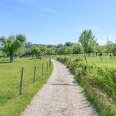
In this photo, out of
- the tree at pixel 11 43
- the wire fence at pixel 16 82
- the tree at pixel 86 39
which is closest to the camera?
the wire fence at pixel 16 82

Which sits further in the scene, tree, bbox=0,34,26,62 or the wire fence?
tree, bbox=0,34,26,62

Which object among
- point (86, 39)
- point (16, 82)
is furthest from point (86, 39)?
point (16, 82)

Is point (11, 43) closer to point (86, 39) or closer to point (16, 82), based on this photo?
point (86, 39)

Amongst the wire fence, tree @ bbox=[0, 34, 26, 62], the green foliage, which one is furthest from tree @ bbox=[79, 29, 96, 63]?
tree @ bbox=[0, 34, 26, 62]

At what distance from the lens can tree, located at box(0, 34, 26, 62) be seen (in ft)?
238

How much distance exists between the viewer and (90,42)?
40.7 meters

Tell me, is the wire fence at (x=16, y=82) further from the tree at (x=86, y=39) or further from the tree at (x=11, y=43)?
the tree at (x=11, y=43)

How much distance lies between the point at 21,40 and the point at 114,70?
70.1 meters

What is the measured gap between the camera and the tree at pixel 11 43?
2852 inches

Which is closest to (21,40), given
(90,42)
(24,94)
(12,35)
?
(12,35)

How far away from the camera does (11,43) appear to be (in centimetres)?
7281

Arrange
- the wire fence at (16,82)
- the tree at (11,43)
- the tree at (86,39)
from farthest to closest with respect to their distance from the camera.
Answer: the tree at (11,43), the tree at (86,39), the wire fence at (16,82)

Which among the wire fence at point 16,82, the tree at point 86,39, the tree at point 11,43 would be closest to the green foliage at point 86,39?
the tree at point 86,39

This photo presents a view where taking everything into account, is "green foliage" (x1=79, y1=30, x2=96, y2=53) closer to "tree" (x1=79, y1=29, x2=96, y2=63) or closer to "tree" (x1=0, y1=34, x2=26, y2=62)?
"tree" (x1=79, y1=29, x2=96, y2=63)
